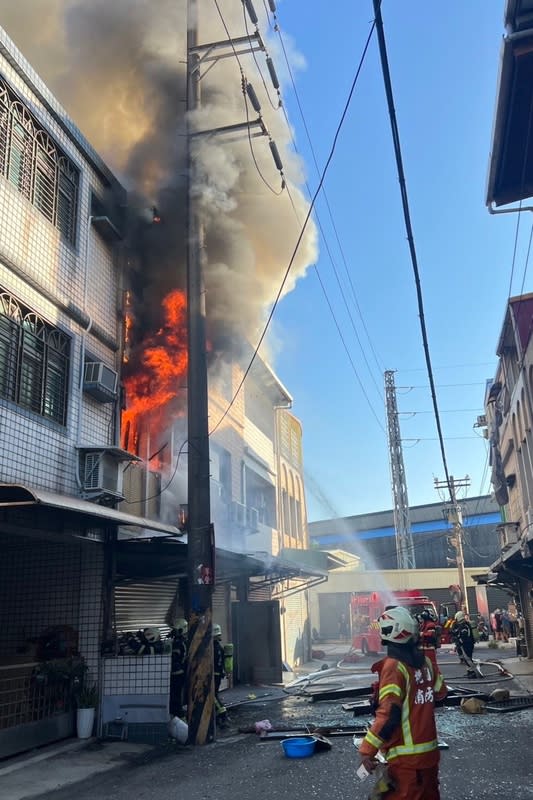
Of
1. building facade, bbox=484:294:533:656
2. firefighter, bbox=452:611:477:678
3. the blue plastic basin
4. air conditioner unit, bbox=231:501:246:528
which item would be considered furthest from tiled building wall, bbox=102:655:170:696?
firefighter, bbox=452:611:477:678

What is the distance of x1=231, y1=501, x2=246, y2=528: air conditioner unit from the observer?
57.1ft

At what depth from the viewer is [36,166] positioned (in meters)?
9.51

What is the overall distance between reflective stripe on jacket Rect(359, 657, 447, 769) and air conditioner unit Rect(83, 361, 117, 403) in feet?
22.8

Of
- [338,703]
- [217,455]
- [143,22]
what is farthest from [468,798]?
[143,22]

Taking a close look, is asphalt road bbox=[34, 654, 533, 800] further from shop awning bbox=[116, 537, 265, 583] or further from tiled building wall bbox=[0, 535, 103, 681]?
shop awning bbox=[116, 537, 265, 583]

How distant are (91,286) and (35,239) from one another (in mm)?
1622

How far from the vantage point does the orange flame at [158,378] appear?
11.7 metres

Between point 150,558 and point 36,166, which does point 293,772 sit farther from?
point 36,166

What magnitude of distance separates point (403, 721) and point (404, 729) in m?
0.04

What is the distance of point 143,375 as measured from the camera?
11711mm

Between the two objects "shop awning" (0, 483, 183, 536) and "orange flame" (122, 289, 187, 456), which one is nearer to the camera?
"shop awning" (0, 483, 183, 536)

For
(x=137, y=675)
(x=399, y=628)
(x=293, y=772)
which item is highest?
(x=399, y=628)

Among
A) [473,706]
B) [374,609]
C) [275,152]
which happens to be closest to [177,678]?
[473,706]

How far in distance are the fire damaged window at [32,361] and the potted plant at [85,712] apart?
3.68 m
